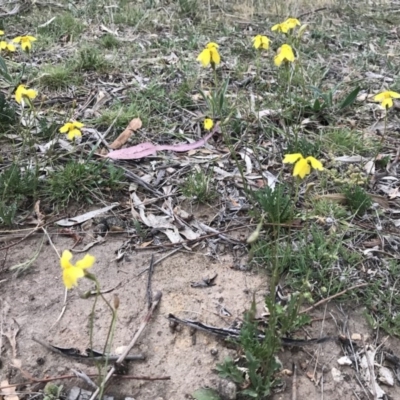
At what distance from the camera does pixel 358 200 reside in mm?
2467

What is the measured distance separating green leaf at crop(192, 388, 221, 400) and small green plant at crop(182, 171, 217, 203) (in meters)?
1.04

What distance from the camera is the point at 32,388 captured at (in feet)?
5.89

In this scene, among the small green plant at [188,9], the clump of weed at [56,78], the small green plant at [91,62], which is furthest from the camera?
the small green plant at [188,9]

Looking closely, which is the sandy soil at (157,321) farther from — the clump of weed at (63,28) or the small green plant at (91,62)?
the clump of weed at (63,28)

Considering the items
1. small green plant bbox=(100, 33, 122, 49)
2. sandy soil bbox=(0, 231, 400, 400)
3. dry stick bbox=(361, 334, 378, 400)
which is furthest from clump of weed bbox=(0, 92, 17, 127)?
dry stick bbox=(361, 334, 378, 400)

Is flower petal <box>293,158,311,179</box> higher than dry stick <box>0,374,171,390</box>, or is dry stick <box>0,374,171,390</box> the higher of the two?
flower petal <box>293,158,311,179</box>

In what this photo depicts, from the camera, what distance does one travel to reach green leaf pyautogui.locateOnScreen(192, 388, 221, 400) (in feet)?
5.79

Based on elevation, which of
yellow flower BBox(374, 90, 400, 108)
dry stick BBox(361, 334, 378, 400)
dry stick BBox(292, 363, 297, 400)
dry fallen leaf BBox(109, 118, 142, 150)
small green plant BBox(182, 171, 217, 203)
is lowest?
dry stick BBox(361, 334, 378, 400)

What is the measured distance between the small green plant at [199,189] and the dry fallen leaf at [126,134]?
1.82 ft

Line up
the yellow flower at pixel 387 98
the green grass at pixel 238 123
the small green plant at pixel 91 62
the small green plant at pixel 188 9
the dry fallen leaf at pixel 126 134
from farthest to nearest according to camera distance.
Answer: the small green plant at pixel 188 9
the small green plant at pixel 91 62
the dry fallen leaf at pixel 126 134
the yellow flower at pixel 387 98
the green grass at pixel 238 123

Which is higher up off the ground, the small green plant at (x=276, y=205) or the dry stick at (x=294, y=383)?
the small green plant at (x=276, y=205)

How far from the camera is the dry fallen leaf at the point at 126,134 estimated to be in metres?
2.93

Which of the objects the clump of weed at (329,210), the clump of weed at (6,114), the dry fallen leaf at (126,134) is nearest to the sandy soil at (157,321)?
the clump of weed at (329,210)

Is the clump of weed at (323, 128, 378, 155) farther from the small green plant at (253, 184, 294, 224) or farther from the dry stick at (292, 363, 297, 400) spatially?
the dry stick at (292, 363, 297, 400)
